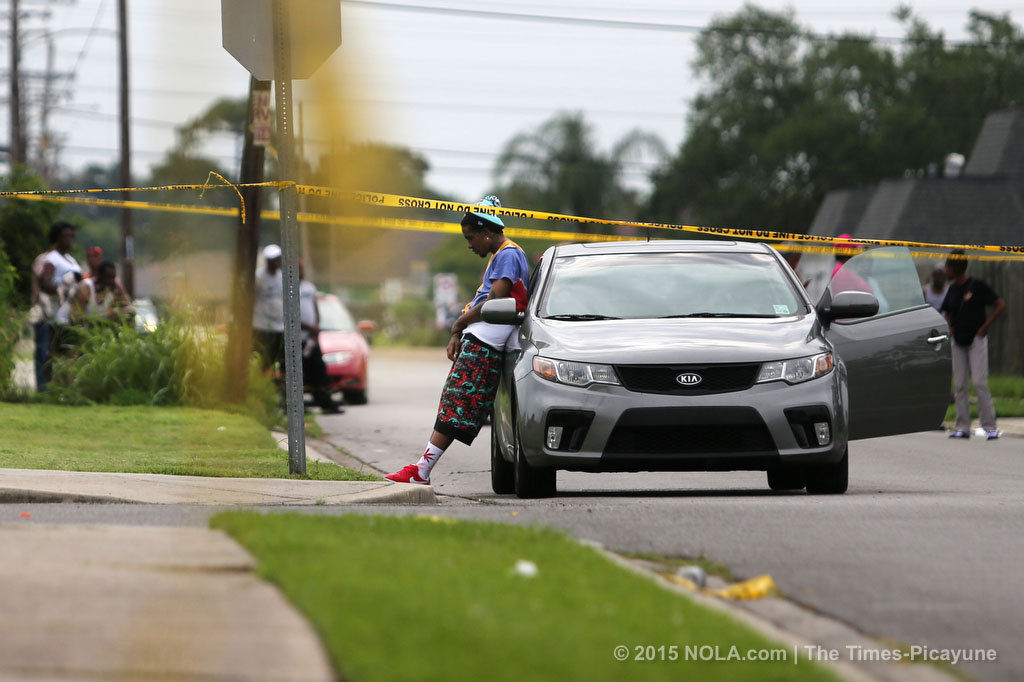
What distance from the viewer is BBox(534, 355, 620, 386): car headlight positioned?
9055 mm

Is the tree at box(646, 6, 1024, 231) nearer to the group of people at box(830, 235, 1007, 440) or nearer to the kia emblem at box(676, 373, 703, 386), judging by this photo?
the group of people at box(830, 235, 1007, 440)

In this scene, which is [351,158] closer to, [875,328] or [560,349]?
[560,349]

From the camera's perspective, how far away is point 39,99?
229 ft

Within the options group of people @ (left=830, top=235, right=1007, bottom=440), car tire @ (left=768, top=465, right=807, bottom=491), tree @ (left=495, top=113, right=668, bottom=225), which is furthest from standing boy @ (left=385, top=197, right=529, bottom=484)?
tree @ (left=495, top=113, right=668, bottom=225)

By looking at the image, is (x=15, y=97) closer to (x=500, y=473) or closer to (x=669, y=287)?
(x=500, y=473)

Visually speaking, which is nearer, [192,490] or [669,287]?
[192,490]

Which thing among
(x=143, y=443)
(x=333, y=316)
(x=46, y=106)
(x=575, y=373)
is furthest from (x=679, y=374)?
(x=46, y=106)

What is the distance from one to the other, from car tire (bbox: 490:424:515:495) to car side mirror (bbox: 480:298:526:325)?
0.86 metres

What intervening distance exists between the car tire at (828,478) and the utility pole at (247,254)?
8.04 metres

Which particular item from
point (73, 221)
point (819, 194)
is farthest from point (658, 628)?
point (819, 194)

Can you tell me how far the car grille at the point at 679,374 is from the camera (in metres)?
9.04

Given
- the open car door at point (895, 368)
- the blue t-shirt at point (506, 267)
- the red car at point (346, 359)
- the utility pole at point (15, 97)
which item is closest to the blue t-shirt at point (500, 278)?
the blue t-shirt at point (506, 267)

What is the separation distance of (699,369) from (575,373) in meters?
0.66

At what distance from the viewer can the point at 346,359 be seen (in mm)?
21312
